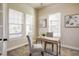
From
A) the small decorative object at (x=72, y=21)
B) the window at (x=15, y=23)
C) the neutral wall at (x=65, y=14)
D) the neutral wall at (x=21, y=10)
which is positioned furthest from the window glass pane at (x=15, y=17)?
the small decorative object at (x=72, y=21)

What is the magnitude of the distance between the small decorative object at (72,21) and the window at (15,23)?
2.00 m

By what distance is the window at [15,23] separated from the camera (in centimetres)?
419

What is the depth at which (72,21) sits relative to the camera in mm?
4664

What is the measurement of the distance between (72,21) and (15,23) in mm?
2372

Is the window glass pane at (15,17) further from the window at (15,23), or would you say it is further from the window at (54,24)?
the window at (54,24)

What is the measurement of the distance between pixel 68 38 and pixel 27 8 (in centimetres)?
222

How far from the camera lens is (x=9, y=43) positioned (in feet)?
13.4

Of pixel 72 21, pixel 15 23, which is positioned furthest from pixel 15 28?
pixel 72 21

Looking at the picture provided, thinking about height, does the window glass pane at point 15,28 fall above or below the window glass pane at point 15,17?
below

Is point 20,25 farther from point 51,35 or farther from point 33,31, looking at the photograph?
point 51,35

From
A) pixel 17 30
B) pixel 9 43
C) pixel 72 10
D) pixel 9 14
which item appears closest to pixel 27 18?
pixel 17 30

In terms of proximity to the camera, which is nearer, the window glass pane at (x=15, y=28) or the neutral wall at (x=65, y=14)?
the window glass pane at (x=15, y=28)

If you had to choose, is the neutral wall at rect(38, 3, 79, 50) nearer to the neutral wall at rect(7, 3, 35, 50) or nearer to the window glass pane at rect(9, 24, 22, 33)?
the neutral wall at rect(7, 3, 35, 50)

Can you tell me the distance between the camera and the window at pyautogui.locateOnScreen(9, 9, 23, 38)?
13.8 feet
